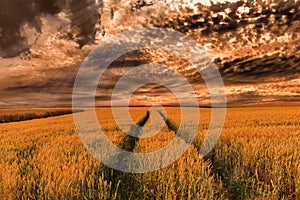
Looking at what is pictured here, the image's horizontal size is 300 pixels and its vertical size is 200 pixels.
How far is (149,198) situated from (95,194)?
0.92 m

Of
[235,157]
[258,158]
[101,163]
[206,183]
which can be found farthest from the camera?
[235,157]

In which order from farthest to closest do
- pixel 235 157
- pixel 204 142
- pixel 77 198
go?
1. pixel 204 142
2. pixel 235 157
3. pixel 77 198

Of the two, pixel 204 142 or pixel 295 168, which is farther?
pixel 204 142

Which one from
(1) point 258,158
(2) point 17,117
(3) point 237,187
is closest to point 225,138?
(1) point 258,158

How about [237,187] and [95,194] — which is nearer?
[95,194]

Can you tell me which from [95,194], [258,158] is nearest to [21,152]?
[95,194]

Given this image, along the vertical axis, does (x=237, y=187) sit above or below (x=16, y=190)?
below

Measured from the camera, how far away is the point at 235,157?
6.10 meters

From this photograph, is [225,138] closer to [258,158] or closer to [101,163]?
[258,158]

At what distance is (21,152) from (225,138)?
570 cm

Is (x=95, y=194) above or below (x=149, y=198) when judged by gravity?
above

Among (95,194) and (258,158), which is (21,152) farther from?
(258,158)

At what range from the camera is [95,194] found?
3574mm

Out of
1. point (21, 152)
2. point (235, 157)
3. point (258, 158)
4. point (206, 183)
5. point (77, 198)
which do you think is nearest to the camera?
point (77, 198)
